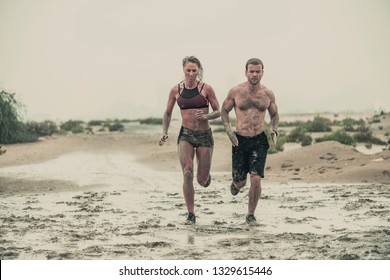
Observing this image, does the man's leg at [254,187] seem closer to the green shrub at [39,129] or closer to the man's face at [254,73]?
the man's face at [254,73]

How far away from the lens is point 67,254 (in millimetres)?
7637

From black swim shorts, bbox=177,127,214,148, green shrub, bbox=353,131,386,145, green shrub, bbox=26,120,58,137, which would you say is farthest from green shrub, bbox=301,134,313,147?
black swim shorts, bbox=177,127,214,148

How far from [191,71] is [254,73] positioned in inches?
33.4

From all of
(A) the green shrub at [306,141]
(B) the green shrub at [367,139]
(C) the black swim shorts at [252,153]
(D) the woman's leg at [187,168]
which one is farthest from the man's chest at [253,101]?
(B) the green shrub at [367,139]

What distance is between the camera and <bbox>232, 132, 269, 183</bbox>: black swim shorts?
9.12m

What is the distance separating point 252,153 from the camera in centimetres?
918

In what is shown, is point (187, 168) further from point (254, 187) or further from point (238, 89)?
point (238, 89)

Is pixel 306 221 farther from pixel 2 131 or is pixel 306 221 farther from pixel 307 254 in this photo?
pixel 2 131

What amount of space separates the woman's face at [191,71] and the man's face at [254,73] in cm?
70

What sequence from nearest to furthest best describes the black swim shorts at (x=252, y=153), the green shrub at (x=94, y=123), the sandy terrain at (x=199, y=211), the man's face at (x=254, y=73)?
1. the sandy terrain at (x=199, y=211)
2. the man's face at (x=254, y=73)
3. the black swim shorts at (x=252, y=153)
4. the green shrub at (x=94, y=123)

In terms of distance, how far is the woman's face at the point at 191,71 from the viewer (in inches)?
360

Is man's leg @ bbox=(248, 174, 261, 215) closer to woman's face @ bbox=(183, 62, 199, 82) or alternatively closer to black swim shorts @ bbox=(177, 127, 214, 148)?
black swim shorts @ bbox=(177, 127, 214, 148)

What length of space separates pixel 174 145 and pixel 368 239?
792 inches

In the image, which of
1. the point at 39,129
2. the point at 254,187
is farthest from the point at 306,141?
the point at 254,187
